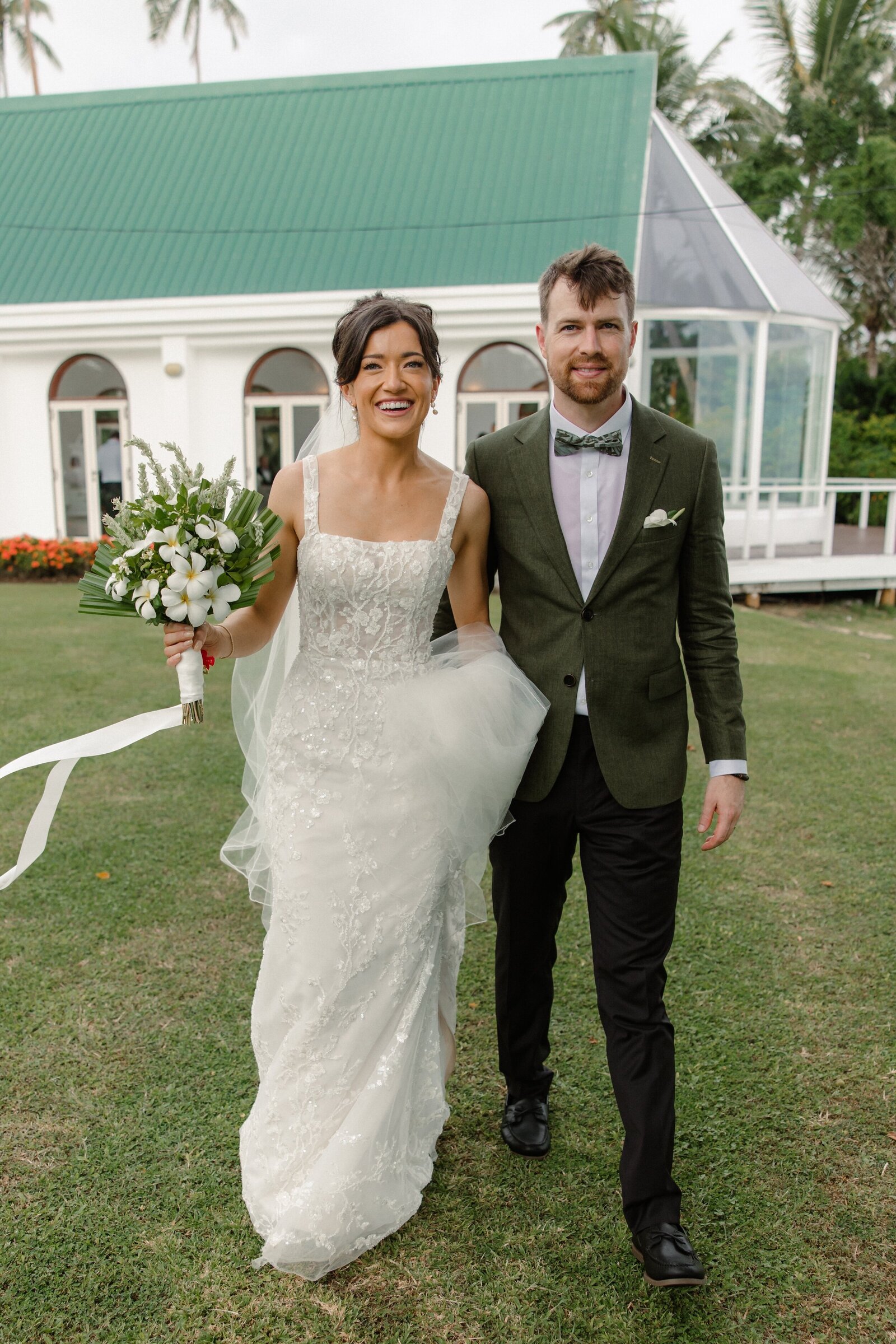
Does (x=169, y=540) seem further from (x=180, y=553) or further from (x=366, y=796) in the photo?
(x=366, y=796)

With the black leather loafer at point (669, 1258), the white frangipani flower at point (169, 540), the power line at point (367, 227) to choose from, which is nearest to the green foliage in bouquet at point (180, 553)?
the white frangipani flower at point (169, 540)

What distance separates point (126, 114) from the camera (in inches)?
733

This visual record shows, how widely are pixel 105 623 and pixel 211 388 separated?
20.1ft

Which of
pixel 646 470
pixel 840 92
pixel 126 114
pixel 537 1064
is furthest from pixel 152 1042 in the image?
pixel 840 92

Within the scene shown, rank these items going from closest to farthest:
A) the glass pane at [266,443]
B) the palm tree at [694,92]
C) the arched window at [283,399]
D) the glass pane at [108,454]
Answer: the arched window at [283,399], the glass pane at [266,443], the glass pane at [108,454], the palm tree at [694,92]

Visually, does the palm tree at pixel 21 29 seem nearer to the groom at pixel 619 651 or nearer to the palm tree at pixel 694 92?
the palm tree at pixel 694 92

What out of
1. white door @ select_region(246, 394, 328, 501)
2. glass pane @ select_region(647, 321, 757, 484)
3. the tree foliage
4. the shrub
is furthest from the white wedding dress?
the tree foliage

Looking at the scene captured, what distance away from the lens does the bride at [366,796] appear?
2.66m

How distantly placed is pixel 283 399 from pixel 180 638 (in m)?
14.8

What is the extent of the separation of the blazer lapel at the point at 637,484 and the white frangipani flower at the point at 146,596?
1.12m

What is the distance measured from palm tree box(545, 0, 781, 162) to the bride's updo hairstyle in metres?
32.6

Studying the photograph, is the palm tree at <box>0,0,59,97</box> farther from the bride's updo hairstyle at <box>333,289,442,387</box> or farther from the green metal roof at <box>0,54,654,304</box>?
the bride's updo hairstyle at <box>333,289,442,387</box>

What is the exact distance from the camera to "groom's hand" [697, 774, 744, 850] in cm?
282

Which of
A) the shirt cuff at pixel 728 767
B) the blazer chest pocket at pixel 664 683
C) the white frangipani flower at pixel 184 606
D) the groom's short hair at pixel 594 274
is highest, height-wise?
the groom's short hair at pixel 594 274
